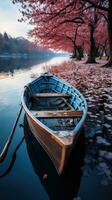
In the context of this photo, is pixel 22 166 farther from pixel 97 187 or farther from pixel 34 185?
pixel 97 187

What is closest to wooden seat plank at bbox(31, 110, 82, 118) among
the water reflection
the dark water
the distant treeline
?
the dark water

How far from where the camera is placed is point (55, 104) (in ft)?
30.3

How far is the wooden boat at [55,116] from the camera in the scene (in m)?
4.04

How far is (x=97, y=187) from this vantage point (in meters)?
4.09

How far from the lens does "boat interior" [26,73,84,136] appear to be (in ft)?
20.0

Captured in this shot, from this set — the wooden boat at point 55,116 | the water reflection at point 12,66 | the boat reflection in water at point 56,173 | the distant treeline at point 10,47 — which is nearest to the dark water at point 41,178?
the boat reflection in water at point 56,173

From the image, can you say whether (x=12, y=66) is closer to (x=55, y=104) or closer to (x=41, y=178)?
(x=55, y=104)

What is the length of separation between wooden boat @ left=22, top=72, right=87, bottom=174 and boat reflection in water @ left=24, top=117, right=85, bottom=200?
22cm

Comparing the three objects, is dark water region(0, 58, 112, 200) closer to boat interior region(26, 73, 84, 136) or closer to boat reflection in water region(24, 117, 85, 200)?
boat reflection in water region(24, 117, 85, 200)

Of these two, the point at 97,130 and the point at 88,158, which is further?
the point at 97,130

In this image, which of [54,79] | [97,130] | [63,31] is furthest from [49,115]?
[63,31]

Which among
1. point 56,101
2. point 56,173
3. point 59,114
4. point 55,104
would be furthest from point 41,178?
point 56,101

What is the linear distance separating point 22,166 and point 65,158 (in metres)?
1.36

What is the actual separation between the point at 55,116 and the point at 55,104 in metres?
3.27
